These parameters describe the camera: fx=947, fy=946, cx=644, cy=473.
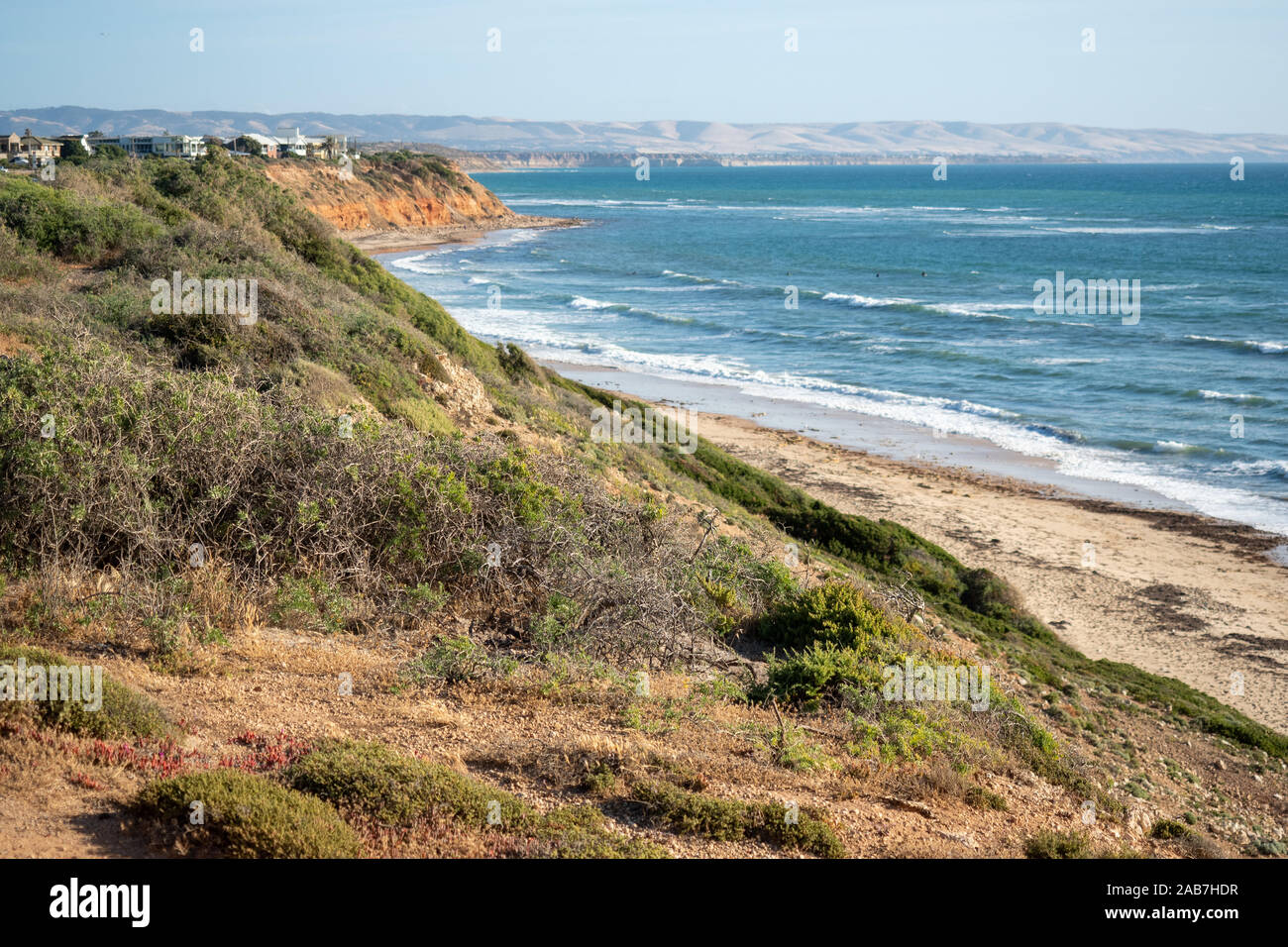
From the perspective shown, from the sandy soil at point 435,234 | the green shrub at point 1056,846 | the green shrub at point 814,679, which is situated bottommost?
the green shrub at point 1056,846

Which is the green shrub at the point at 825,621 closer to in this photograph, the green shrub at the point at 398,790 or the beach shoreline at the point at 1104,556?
the green shrub at the point at 398,790

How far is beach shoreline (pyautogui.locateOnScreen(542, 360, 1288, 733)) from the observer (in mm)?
15422

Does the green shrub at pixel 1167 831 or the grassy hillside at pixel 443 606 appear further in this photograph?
the green shrub at pixel 1167 831

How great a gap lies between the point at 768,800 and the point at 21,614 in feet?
18.7

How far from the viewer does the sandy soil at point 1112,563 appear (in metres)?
15.4

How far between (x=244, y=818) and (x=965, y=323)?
4439 cm

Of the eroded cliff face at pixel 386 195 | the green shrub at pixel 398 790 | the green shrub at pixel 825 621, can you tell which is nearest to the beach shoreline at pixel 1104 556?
the green shrub at pixel 825 621

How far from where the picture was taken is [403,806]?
17.1 ft

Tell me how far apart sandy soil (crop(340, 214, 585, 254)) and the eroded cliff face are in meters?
0.77

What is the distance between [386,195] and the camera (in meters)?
84.5


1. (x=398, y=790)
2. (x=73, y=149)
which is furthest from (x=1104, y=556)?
(x=73, y=149)

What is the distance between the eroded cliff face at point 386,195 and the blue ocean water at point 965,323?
8.07 m

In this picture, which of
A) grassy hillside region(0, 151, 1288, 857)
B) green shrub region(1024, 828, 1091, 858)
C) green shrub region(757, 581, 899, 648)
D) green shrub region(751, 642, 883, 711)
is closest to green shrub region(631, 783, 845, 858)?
grassy hillside region(0, 151, 1288, 857)

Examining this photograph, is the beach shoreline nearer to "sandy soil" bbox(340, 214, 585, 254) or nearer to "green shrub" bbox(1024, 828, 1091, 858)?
"green shrub" bbox(1024, 828, 1091, 858)
